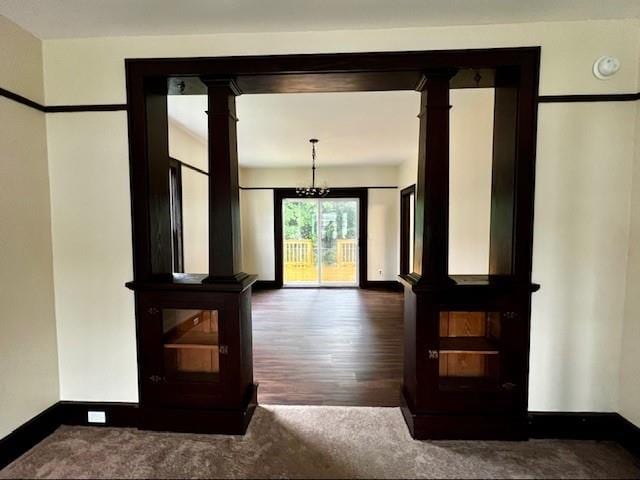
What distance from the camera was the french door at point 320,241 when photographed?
7.39 meters

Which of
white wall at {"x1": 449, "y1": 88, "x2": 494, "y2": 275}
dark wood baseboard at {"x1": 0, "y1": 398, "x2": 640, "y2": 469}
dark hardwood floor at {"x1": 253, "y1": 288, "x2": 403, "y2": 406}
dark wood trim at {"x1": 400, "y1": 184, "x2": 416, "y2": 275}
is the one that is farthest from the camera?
dark wood trim at {"x1": 400, "y1": 184, "x2": 416, "y2": 275}

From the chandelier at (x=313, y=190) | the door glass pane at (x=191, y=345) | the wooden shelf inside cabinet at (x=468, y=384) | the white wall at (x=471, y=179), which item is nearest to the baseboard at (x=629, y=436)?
the wooden shelf inside cabinet at (x=468, y=384)

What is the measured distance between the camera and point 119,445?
2.05m

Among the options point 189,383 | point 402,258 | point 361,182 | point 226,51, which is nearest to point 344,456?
point 189,383

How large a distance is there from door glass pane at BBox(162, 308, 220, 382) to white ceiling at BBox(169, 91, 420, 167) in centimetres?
206

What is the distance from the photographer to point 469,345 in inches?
85.4

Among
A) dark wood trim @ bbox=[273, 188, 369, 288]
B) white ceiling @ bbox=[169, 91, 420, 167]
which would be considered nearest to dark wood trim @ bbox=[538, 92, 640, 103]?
white ceiling @ bbox=[169, 91, 420, 167]

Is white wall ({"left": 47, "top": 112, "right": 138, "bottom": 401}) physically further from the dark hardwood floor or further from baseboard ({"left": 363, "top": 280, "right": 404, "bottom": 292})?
baseboard ({"left": 363, "top": 280, "right": 404, "bottom": 292})

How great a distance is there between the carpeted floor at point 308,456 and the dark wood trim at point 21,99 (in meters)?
2.10

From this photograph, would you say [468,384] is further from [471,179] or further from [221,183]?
[221,183]

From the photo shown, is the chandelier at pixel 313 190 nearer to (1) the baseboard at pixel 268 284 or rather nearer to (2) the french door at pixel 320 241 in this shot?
(2) the french door at pixel 320 241

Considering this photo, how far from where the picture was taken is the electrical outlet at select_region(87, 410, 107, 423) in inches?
88.0

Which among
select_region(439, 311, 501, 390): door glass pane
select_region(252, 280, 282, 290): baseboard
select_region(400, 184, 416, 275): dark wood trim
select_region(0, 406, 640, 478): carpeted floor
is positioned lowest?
select_region(0, 406, 640, 478): carpeted floor

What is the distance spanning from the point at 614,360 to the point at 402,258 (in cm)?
473
